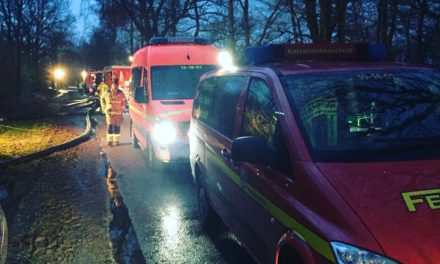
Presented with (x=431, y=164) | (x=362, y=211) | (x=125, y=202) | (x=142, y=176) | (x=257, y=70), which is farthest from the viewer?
(x=142, y=176)

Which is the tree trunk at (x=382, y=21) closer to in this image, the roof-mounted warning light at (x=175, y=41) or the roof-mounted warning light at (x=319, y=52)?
the roof-mounted warning light at (x=175, y=41)

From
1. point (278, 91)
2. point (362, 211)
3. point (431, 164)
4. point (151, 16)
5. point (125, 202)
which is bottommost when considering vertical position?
→ point (125, 202)

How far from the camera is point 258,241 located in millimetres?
3639

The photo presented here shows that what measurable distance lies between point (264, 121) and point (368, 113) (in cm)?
79

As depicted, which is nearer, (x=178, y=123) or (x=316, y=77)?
(x=316, y=77)

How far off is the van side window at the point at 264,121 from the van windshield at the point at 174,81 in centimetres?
522

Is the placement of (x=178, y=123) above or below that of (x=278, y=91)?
below

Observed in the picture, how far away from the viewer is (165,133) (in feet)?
28.1

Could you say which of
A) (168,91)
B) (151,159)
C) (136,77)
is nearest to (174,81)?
(168,91)

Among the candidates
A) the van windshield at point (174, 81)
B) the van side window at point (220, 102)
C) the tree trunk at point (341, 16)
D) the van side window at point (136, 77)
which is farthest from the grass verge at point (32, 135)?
the tree trunk at point (341, 16)

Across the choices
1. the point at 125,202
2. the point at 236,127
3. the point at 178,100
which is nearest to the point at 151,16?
the point at 178,100

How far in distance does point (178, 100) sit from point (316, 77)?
566 centimetres

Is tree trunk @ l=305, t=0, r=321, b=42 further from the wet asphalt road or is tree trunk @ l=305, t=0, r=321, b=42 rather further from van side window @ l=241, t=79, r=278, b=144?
van side window @ l=241, t=79, r=278, b=144

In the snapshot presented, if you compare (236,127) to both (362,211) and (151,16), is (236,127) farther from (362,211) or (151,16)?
(151,16)
